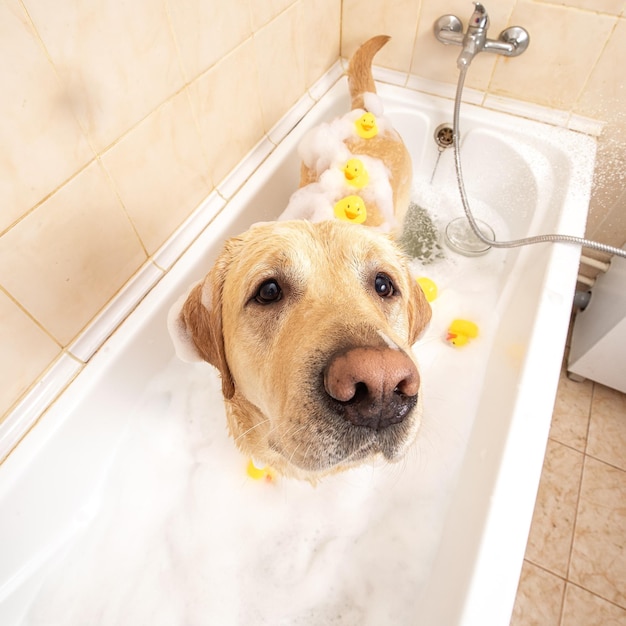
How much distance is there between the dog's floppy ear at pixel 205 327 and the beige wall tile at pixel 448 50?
208 centimetres

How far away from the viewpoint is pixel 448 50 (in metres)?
2.41

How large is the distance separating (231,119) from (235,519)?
72.0 inches

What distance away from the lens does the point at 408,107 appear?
103 inches

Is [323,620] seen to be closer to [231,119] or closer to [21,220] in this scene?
[21,220]

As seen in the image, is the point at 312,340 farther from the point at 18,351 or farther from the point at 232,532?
the point at 232,532

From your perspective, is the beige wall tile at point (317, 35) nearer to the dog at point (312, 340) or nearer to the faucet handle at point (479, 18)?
the faucet handle at point (479, 18)

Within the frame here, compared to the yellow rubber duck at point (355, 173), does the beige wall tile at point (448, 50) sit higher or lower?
higher

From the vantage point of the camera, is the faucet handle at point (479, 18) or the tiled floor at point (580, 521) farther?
the faucet handle at point (479, 18)

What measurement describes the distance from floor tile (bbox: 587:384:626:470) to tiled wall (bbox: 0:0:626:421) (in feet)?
3.10

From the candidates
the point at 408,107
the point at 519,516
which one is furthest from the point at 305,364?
the point at 408,107

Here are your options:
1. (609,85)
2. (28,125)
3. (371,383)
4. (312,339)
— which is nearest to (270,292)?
(312,339)

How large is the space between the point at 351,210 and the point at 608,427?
6.19 feet

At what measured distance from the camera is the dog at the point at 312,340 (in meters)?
0.86

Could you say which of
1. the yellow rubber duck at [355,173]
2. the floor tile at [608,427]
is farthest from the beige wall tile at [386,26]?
the floor tile at [608,427]
